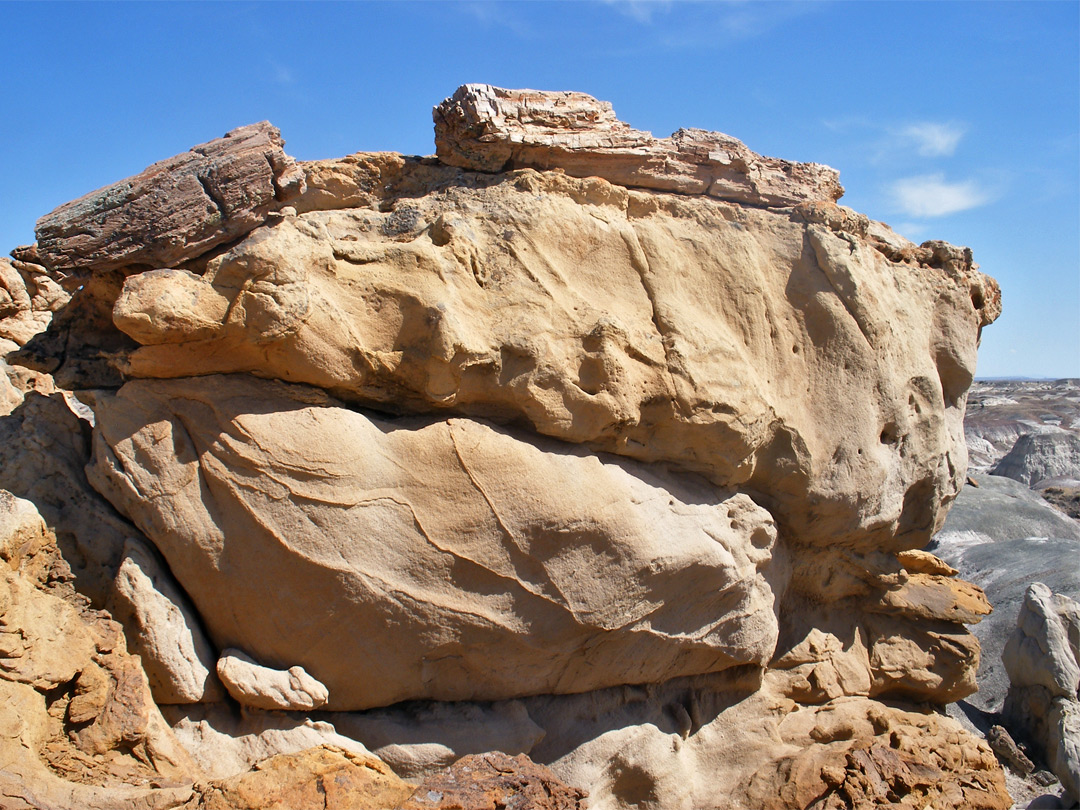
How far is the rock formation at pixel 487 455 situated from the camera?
349cm

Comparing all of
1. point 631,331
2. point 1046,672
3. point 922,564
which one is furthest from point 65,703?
point 1046,672

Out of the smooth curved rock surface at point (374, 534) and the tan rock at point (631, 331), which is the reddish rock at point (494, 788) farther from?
the tan rock at point (631, 331)

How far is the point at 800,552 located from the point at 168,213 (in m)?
4.15

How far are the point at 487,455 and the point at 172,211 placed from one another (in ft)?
5.95

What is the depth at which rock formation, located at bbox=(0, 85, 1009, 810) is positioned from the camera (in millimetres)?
3494

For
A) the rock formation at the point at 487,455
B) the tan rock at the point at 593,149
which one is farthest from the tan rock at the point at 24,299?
the tan rock at the point at 593,149

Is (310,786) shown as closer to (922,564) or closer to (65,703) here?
(65,703)

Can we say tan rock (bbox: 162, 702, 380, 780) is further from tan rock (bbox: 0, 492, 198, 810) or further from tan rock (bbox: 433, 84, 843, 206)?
tan rock (bbox: 433, 84, 843, 206)

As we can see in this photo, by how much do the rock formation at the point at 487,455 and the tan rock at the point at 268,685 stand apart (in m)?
0.01

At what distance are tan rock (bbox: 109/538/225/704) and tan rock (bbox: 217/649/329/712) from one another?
11 centimetres

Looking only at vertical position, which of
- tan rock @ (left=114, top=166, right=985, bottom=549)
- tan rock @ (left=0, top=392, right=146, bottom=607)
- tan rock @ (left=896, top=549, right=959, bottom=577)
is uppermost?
tan rock @ (left=114, top=166, right=985, bottom=549)

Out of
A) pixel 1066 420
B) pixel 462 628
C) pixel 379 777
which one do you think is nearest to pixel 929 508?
pixel 462 628

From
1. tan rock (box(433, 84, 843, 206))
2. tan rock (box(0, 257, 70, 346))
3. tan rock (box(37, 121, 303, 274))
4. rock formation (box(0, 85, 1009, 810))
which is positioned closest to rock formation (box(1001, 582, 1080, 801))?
rock formation (box(0, 85, 1009, 810))

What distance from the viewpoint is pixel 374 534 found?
3.50 m
